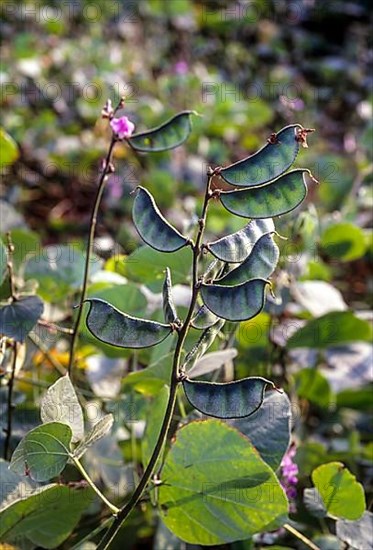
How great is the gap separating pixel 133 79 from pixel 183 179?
56 cm

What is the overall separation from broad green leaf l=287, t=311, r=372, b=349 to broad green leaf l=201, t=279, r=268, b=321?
0.47 meters

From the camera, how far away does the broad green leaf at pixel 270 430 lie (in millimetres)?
656

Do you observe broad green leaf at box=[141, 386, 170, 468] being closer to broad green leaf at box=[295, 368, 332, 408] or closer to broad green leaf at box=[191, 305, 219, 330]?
broad green leaf at box=[191, 305, 219, 330]

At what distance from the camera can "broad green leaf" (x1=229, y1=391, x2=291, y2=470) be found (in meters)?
0.66

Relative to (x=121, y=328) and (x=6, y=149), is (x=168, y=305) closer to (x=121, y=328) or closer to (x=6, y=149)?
(x=121, y=328)

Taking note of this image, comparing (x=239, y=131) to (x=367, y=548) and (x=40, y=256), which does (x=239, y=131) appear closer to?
(x=40, y=256)

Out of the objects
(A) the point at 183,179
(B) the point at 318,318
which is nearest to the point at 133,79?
(A) the point at 183,179

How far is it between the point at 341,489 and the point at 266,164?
0.96 ft

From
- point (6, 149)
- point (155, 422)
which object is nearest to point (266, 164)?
point (155, 422)

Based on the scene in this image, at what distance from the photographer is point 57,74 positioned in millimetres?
2137

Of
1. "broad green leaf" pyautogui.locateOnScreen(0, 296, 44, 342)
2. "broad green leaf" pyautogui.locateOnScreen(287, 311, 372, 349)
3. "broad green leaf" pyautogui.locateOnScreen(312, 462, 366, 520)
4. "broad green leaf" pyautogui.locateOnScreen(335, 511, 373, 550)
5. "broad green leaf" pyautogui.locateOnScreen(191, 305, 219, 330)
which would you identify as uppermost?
"broad green leaf" pyautogui.locateOnScreen(287, 311, 372, 349)

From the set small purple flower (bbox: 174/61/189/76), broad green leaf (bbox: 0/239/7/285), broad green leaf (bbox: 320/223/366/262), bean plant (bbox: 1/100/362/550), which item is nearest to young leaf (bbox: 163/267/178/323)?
bean plant (bbox: 1/100/362/550)

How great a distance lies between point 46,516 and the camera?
658mm

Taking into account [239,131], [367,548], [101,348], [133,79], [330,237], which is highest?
[133,79]
